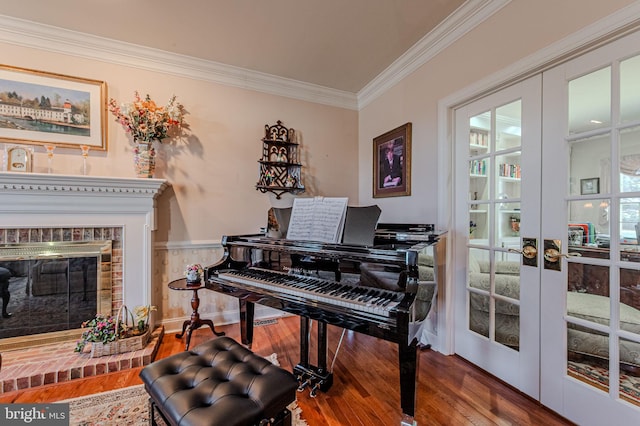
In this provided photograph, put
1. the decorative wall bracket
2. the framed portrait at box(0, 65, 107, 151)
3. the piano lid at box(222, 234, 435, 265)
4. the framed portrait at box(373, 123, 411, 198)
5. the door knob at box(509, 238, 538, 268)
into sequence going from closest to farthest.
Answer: the piano lid at box(222, 234, 435, 265), the door knob at box(509, 238, 538, 268), the framed portrait at box(0, 65, 107, 151), the framed portrait at box(373, 123, 411, 198), the decorative wall bracket

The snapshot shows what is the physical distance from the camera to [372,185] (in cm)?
337

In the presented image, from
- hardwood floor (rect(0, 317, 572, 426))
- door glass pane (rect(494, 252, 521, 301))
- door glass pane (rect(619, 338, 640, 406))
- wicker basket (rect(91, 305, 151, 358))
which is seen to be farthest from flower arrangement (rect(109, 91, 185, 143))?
door glass pane (rect(619, 338, 640, 406))

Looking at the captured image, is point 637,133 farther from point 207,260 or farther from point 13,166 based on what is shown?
point 13,166

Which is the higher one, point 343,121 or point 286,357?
point 343,121

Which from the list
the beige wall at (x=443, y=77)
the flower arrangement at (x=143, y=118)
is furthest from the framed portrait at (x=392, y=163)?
the flower arrangement at (x=143, y=118)

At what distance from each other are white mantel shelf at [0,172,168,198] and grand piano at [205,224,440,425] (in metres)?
0.94

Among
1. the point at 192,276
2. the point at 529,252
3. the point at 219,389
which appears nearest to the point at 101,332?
the point at 192,276

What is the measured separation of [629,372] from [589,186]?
0.98 meters

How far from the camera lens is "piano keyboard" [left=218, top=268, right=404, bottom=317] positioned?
4.58 ft

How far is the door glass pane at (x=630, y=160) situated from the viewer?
1355 millimetres

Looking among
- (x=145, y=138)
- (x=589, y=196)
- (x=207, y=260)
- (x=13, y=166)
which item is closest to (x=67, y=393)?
(x=207, y=260)

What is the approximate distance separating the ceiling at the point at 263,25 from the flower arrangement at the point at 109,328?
8.21 ft

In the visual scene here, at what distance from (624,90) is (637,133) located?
0.78ft

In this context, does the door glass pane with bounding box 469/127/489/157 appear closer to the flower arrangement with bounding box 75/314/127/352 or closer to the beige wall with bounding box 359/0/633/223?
the beige wall with bounding box 359/0/633/223
